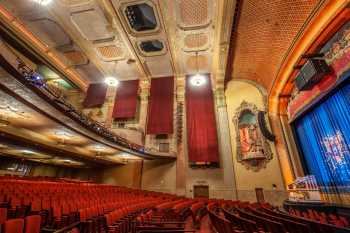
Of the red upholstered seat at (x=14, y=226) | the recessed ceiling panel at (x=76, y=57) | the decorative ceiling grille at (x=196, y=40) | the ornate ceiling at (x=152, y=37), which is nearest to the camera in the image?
the red upholstered seat at (x=14, y=226)

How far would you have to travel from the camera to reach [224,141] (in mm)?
8508

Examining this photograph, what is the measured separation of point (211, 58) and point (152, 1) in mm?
3862

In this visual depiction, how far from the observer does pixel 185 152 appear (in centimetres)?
884

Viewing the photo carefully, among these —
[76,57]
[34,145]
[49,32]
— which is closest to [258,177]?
[34,145]

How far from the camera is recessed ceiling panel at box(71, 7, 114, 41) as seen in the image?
6.75 meters

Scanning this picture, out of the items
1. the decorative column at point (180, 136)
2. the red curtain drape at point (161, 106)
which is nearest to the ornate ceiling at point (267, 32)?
the decorative column at point (180, 136)

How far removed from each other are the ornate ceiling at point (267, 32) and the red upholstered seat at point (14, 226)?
678cm

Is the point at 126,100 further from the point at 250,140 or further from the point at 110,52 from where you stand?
the point at 250,140

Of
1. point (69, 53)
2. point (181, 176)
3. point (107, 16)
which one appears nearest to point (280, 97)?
point (181, 176)

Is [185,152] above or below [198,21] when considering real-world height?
below

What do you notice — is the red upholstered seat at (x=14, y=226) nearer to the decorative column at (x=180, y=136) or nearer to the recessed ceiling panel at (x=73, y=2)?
the recessed ceiling panel at (x=73, y=2)

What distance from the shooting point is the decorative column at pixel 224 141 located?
25.8 feet

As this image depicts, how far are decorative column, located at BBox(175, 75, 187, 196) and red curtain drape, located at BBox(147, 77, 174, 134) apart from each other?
19.1 inches

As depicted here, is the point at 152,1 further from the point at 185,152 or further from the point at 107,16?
the point at 185,152
